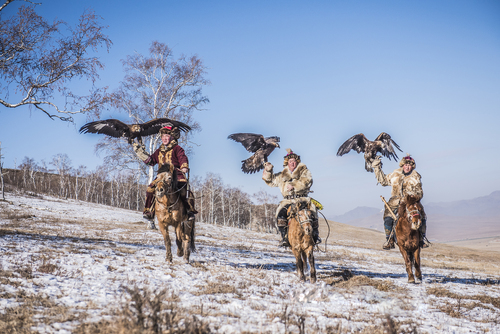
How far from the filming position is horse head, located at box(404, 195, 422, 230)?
8383mm

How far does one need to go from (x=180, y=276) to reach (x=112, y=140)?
58.5ft

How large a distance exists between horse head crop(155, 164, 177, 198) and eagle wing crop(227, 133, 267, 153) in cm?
213

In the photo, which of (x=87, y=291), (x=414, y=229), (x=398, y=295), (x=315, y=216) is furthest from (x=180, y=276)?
(x=414, y=229)

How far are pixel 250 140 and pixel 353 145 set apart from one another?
3653 mm

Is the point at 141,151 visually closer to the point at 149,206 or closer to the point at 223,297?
the point at 149,206

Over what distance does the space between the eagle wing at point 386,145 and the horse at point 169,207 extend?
6256 mm

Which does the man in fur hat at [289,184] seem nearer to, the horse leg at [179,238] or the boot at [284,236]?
the boot at [284,236]

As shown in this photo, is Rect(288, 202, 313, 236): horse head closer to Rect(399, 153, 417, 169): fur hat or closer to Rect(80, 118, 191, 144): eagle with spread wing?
Rect(399, 153, 417, 169): fur hat

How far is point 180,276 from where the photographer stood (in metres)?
6.89

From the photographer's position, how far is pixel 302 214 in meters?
7.97

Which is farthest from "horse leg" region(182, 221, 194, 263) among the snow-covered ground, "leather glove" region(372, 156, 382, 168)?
"leather glove" region(372, 156, 382, 168)

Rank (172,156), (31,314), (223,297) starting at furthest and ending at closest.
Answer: (172,156)
(223,297)
(31,314)

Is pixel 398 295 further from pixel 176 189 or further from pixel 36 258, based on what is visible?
pixel 36 258

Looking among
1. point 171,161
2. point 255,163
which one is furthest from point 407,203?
point 171,161
